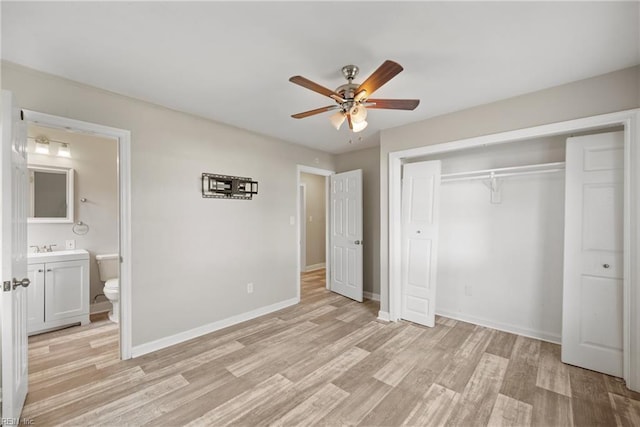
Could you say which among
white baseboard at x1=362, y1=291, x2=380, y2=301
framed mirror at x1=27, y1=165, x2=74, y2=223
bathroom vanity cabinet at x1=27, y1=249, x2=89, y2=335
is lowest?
white baseboard at x1=362, y1=291, x2=380, y2=301

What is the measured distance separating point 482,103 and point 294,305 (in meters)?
3.53

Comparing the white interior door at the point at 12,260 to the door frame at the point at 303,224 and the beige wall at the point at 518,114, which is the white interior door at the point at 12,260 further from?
the door frame at the point at 303,224

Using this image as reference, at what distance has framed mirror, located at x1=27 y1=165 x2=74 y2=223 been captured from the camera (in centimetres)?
338

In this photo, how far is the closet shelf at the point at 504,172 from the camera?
2.80 meters

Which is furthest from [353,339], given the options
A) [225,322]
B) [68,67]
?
[68,67]

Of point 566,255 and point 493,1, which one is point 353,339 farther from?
point 493,1

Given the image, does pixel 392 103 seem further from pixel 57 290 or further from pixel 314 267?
pixel 314 267

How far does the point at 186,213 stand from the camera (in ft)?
9.87

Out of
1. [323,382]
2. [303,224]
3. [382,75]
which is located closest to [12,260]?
[323,382]

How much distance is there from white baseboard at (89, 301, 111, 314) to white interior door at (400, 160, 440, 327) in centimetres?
413

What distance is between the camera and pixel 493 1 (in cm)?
146

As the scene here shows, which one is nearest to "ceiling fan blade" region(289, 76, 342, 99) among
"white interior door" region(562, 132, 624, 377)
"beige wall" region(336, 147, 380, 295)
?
"white interior door" region(562, 132, 624, 377)

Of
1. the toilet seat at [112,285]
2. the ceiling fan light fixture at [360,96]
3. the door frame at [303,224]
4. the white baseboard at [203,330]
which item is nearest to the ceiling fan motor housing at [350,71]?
the ceiling fan light fixture at [360,96]

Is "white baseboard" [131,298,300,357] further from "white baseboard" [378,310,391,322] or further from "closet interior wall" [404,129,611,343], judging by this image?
"closet interior wall" [404,129,611,343]
